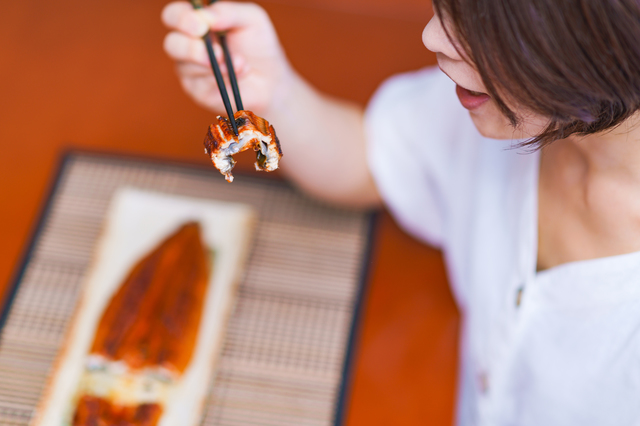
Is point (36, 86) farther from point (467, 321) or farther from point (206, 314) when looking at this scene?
point (467, 321)

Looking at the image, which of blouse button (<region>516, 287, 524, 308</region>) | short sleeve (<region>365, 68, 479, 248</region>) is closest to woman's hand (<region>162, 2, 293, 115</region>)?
short sleeve (<region>365, 68, 479, 248</region>)

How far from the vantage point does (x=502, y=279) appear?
0.81 meters

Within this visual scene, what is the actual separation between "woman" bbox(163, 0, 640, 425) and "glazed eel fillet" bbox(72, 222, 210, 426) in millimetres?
264

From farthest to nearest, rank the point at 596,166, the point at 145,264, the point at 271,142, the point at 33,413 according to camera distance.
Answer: the point at 145,264 → the point at 33,413 → the point at 596,166 → the point at 271,142

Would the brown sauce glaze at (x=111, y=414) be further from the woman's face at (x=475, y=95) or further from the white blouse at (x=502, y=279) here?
the woman's face at (x=475, y=95)

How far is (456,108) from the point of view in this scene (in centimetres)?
87

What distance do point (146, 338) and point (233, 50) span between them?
0.48 m

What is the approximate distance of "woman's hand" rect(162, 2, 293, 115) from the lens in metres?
0.75

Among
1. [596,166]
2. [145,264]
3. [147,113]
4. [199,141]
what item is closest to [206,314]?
[145,264]

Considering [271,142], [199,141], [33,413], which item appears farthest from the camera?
[199,141]

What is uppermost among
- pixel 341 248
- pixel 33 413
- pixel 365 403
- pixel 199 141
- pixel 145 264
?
pixel 199 141

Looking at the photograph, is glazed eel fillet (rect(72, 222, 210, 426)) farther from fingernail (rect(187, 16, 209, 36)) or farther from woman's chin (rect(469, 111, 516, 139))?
woman's chin (rect(469, 111, 516, 139))

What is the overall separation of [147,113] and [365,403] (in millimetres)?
769

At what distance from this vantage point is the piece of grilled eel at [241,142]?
0.55 meters
